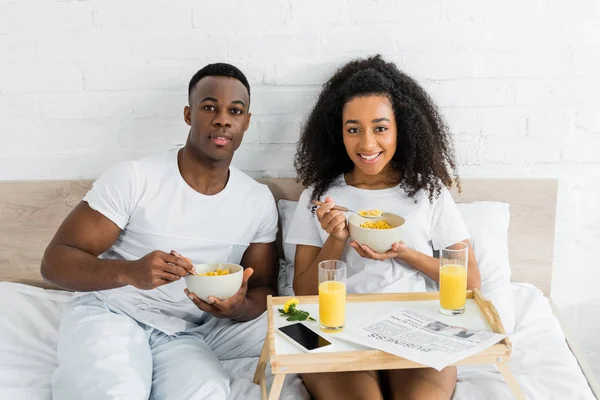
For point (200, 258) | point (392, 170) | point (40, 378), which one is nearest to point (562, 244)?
point (392, 170)

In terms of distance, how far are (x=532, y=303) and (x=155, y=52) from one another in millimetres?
1390

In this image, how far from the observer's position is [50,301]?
2.04 metres

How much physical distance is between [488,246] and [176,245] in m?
0.93

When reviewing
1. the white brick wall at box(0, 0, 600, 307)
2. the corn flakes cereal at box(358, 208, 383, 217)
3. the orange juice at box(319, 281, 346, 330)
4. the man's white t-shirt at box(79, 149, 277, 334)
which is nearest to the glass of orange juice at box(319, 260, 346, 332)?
the orange juice at box(319, 281, 346, 330)

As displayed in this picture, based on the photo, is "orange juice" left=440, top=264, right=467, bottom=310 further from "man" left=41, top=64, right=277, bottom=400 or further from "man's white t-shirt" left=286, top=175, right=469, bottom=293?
"man" left=41, top=64, right=277, bottom=400

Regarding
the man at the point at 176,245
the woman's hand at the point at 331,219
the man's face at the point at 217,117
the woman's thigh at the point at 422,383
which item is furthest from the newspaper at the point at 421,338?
the man's face at the point at 217,117

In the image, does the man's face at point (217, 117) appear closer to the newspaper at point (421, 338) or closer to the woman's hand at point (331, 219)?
the woman's hand at point (331, 219)

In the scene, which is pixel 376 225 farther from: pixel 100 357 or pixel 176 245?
pixel 100 357

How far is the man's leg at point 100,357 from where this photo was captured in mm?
1494

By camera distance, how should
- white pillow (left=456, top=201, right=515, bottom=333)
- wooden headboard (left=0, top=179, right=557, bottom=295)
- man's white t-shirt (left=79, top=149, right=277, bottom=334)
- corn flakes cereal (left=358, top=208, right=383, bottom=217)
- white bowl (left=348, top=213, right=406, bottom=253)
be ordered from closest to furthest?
1. white bowl (left=348, top=213, right=406, bottom=253)
2. corn flakes cereal (left=358, top=208, right=383, bottom=217)
3. man's white t-shirt (left=79, top=149, right=277, bottom=334)
4. white pillow (left=456, top=201, right=515, bottom=333)
5. wooden headboard (left=0, top=179, right=557, bottom=295)

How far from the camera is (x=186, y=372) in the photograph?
1.59 m

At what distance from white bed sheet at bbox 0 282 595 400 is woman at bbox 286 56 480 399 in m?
0.22

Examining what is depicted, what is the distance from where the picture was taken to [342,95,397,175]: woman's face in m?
1.77

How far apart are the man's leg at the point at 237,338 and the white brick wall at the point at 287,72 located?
57 centimetres
